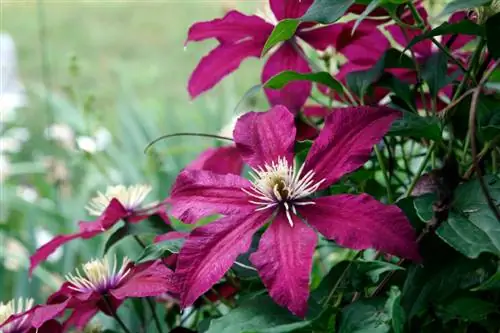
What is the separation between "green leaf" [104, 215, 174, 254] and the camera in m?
0.55

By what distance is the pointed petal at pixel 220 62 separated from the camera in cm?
56

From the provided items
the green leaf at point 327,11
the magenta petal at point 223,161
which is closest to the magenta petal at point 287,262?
the green leaf at point 327,11

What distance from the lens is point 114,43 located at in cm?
344

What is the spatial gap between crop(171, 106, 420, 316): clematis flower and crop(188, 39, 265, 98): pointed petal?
0.28 ft

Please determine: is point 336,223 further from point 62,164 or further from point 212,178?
point 62,164

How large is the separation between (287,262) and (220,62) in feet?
0.67

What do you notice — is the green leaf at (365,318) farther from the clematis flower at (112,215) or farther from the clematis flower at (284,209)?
the clematis flower at (112,215)

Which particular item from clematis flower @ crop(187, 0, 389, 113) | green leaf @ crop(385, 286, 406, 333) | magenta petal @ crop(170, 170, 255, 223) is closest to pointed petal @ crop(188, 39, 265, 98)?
clematis flower @ crop(187, 0, 389, 113)

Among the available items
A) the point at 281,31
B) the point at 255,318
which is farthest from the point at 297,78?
the point at 255,318

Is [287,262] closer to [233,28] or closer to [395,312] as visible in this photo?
[395,312]

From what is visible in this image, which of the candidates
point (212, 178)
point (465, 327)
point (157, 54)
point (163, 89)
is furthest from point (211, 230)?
point (157, 54)

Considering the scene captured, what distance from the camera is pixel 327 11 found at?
0.42m

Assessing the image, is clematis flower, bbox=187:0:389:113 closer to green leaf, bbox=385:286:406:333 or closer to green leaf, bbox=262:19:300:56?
green leaf, bbox=262:19:300:56

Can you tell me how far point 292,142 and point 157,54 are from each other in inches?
118
